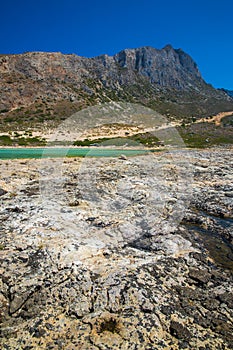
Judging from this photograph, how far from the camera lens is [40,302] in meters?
6.26

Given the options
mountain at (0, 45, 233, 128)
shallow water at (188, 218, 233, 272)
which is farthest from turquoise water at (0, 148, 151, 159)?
mountain at (0, 45, 233, 128)

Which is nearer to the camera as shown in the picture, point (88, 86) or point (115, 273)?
point (115, 273)

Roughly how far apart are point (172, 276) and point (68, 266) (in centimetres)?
305

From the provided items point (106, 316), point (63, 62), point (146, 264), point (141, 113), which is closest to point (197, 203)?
point (146, 264)

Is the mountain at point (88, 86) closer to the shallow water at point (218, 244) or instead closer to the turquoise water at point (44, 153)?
the turquoise water at point (44, 153)

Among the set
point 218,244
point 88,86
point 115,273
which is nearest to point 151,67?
point 88,86

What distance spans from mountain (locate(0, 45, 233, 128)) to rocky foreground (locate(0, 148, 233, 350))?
8686 centimetres

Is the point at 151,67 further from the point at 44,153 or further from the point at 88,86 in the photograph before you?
the point at 44,153

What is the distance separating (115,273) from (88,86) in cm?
14641

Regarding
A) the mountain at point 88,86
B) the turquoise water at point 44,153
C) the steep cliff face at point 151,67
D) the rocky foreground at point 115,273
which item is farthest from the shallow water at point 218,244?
the steep cliff face at point 151,67

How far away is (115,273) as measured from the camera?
291 inches

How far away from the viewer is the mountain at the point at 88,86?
114750 mm

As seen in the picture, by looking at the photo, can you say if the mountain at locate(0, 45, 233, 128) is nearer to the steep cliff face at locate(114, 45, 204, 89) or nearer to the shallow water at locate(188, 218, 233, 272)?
the steep cliff face at locate(114, 45, 204, 89)

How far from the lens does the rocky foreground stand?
18.0 feet
